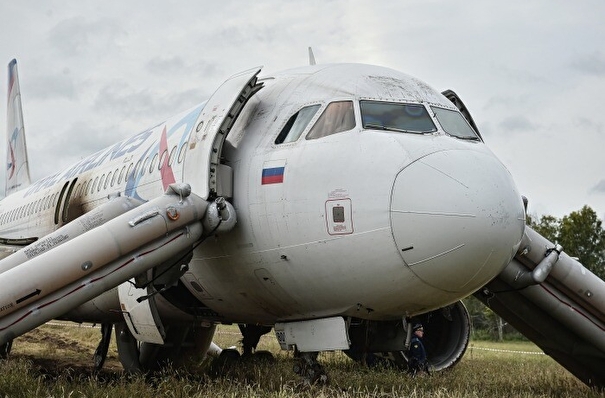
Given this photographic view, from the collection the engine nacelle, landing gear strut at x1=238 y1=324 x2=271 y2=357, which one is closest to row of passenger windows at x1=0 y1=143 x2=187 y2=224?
landing gear strut at x1=238 y1=324 x2=271 y2=357

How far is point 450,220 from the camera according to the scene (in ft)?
23.8

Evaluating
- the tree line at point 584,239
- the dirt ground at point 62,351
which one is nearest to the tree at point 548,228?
the tree line at point 584,239

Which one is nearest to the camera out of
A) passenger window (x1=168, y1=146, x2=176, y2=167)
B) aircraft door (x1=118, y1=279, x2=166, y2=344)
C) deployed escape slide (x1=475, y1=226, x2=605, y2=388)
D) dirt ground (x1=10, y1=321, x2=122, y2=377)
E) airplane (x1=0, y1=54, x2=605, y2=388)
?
airplane (x1=0, y1=54, x2=605, y2=388)

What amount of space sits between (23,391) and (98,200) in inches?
189

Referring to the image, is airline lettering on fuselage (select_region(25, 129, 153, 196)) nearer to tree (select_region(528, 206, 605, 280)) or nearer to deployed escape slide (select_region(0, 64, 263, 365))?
deployed escape slide (select_region(0, 64, 263, 365))

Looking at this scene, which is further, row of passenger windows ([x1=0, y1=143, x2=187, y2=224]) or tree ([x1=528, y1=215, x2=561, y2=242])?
tree ([x1=528, y1=215, x2=561, y2=242])

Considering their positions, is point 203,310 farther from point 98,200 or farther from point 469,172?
point 469,172

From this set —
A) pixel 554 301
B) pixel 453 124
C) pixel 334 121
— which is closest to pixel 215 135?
pixel 334 121

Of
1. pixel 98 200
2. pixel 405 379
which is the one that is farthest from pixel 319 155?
pixel 98 200

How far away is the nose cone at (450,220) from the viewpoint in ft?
23.9

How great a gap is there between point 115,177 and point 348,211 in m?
5.48

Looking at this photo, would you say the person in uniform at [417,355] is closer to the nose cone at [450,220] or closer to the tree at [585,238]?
the nose cone at [450,220]

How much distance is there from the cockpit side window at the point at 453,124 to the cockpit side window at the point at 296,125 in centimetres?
133

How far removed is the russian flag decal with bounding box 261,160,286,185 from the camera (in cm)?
821
